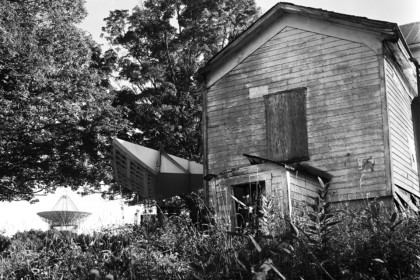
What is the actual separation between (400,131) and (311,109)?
2426 millimetres

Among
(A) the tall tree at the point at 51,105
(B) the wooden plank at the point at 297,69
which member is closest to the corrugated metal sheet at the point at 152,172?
(B) the wooden plank at the point at 297,69

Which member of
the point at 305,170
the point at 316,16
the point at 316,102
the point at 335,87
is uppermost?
the point at 316,16

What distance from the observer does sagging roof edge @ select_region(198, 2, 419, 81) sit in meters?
14.6

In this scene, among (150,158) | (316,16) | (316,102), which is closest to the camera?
(316,102)

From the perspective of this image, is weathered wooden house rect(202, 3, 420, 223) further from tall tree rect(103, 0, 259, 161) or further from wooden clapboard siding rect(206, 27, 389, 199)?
tall tree rect(103, 0, 259, 161)

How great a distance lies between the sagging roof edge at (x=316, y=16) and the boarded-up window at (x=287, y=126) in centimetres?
196

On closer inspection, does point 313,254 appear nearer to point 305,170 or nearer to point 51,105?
point 305,170

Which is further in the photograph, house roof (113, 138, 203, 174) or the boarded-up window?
house roof (113, 138, 203, 174)

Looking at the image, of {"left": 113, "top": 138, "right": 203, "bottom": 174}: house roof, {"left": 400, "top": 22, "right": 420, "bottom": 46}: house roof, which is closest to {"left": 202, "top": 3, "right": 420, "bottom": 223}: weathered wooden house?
{"left": 113, "top": 138, "right": 203, "bottom": 174}: house roof

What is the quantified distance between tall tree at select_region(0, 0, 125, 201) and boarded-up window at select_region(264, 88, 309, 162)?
1038cm

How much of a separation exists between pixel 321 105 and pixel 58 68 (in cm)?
1297

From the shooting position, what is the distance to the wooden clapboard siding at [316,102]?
1445 cm

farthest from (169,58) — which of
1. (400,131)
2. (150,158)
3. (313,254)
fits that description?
(313,254)

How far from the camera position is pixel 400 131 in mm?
15406
